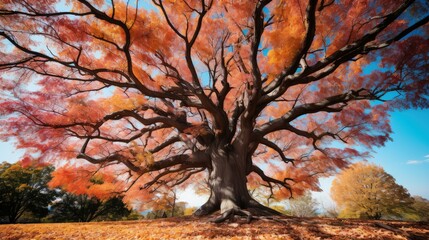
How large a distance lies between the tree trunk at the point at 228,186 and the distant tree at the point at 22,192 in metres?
17.9

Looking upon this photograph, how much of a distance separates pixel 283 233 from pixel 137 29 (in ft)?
16.0

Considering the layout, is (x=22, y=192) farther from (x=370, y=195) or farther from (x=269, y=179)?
(x=370, y=195)

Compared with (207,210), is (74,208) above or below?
above

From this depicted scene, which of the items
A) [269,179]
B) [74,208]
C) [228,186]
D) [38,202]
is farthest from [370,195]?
[38,202]

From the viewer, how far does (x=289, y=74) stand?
4617 millimetres

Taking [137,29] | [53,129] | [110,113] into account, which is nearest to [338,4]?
[137,29]

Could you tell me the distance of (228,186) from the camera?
17.8ft

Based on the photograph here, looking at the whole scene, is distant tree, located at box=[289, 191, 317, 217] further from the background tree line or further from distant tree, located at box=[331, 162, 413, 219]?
the background tree line

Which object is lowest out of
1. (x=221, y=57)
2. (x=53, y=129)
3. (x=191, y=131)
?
(x=53, y=129)

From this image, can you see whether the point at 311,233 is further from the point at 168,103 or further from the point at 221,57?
the point at 168,103

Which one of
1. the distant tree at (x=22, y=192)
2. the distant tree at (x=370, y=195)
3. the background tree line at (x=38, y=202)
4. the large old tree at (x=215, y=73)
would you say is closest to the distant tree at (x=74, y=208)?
the background tree line at (x=38, y=202)

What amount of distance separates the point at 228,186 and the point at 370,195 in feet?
61.7

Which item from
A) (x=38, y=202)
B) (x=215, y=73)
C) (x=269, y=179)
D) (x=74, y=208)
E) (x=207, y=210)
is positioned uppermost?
(x=215, y=73)

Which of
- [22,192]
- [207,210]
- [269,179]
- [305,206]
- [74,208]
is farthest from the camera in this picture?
[305,206]
